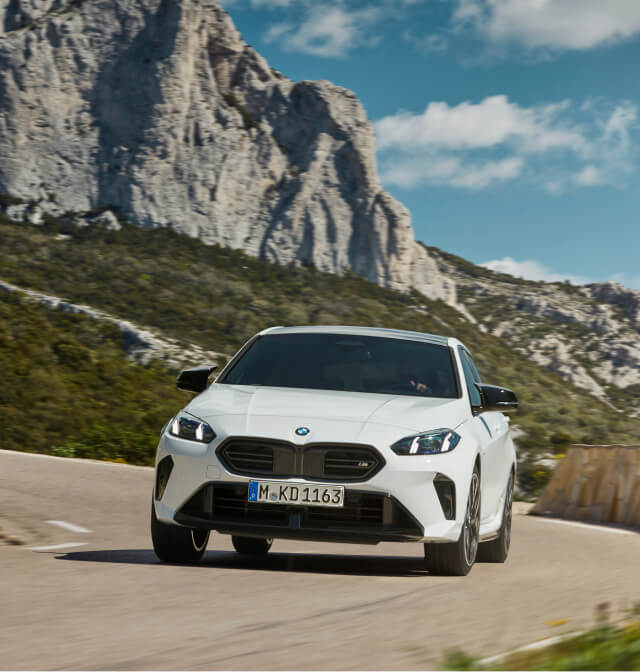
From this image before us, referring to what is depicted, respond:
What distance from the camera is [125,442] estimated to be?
75.9 ft

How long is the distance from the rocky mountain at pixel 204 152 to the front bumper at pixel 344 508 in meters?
86.8

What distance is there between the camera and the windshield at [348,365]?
318 inches

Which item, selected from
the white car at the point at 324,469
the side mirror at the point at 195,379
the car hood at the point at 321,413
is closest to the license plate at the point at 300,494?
the white car at the point at 324,469

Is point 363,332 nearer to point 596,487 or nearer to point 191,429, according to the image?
point 191,429

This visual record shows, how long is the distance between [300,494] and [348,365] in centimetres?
151

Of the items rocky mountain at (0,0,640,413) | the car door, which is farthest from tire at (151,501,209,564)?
rocky mountain at (0,0,640,413)

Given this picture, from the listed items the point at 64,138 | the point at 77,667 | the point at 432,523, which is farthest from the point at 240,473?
the point at 64,138

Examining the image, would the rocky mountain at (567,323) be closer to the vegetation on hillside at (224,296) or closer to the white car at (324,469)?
the vegetation on hillside at (224,296)

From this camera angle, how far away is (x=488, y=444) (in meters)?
8.13

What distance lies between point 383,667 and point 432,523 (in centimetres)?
290

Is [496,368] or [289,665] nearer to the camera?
[289,665]

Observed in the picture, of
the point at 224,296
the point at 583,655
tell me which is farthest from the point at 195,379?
the point at 224,296

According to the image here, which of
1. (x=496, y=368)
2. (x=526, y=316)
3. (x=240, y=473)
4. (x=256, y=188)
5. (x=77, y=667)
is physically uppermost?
(x=256, y=188)

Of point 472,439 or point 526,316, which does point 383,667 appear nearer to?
point 472,439
